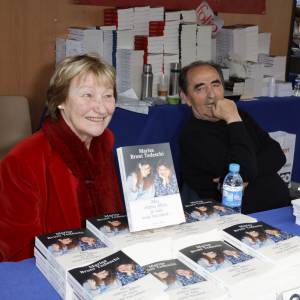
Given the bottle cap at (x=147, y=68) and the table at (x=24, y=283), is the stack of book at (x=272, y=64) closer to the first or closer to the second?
the bottle cap at (x=147, y=68)

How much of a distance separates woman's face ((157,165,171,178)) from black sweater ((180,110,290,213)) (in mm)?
912

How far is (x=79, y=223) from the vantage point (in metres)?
1.62

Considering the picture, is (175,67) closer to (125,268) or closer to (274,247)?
(274,247)

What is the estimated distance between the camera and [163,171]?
4.36 feet

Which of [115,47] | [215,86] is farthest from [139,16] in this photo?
[215,86]

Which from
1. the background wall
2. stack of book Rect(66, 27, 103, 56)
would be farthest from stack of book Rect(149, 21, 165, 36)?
the background wall

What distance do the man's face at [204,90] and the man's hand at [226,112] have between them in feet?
0.25

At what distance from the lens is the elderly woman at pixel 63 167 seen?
1.50 m

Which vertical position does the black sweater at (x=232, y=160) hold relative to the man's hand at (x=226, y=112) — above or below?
below

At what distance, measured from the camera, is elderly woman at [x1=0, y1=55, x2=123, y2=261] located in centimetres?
150

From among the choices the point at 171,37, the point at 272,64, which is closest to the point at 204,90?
the point at 171,37

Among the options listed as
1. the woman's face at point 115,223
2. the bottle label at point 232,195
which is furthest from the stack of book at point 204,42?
the woman's face at point 115,223

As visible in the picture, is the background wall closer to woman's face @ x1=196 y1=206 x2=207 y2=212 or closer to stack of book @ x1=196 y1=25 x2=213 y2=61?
stack of book @ x1=196 y1=25 x2=213 y2=61

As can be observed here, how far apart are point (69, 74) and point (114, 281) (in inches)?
34.3
